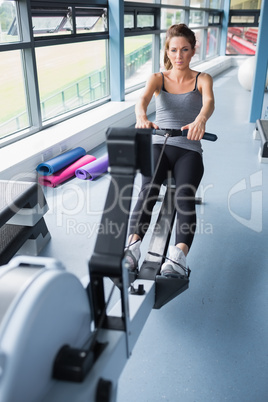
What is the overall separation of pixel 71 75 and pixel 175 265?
5224mm

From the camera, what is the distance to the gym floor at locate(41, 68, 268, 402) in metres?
1.41

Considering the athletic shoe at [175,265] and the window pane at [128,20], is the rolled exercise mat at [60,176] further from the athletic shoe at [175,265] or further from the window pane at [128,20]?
the window pane at [128,20]

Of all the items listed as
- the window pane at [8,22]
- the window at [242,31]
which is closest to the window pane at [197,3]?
the window at [242,31]

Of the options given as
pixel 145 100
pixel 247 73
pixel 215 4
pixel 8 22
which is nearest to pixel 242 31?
pixel 215 4

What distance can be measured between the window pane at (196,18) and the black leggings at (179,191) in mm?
7632

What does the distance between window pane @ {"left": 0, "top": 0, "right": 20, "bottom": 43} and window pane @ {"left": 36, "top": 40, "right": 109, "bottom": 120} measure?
74 cm

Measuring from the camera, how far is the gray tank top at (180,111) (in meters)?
2.12

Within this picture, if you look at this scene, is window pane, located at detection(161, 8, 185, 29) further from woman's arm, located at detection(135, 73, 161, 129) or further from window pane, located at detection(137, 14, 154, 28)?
woman's arm, located at detection(135, 73, 161, 129)

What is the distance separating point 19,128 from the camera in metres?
3.73

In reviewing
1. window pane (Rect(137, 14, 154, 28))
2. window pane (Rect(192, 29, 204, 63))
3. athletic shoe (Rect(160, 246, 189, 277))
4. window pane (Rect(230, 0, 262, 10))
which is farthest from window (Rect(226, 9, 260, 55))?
athletic shoe (Rect(160, 246, 189, 277))

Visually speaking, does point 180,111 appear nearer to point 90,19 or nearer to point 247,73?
point 90,19

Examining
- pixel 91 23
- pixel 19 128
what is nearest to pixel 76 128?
pixel 19 128

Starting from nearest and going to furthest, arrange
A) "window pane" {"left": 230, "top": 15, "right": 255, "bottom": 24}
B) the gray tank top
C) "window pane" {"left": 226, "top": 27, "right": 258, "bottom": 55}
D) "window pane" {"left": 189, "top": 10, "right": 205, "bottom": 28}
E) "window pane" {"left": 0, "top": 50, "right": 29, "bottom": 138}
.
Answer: the gray tank top
"window pane" {"left": 0, "top": 50, "right": 29, "bottom": 138}
"window pane" {"left": 189, "top": 10, "right": 205, "bottom": 28}
"window pane" {"left": 230, "top": 15, "right": 255, "bottom": 24}
"window pane" {"left": 226, "top": 27, "right": 258, "bottom": 55}

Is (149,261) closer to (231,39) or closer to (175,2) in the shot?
(175,2)
